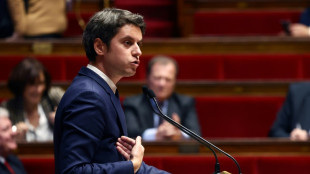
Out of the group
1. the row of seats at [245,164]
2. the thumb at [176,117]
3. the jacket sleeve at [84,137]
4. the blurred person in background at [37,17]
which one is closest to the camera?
the jacket sleeve at [84,137]

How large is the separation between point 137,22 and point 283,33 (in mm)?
1180

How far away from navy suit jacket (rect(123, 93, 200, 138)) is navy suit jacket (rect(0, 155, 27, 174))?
10.1 inches

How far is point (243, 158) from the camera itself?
3.57ft

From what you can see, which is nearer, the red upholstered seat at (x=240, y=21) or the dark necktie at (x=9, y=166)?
the dark necktie at (x=9, y=166)

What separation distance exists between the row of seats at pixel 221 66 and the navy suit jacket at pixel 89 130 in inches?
36.7

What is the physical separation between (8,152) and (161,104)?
369mm

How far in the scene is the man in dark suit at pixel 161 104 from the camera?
1326mm

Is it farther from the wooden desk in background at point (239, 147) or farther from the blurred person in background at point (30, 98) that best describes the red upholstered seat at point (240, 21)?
the wooden desk in background at point (239, 147)

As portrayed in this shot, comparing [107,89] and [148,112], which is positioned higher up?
[107,89]

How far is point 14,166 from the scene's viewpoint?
3.62ft

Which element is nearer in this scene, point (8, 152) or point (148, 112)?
point (8, 152)

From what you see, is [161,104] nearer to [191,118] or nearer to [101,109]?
[191,118]

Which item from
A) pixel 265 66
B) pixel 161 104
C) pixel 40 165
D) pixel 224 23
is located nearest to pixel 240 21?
pixel 224 23

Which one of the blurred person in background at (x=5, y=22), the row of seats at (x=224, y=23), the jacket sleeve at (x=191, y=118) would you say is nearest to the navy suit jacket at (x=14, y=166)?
the jacket sleeve at (x=191, y=118)
